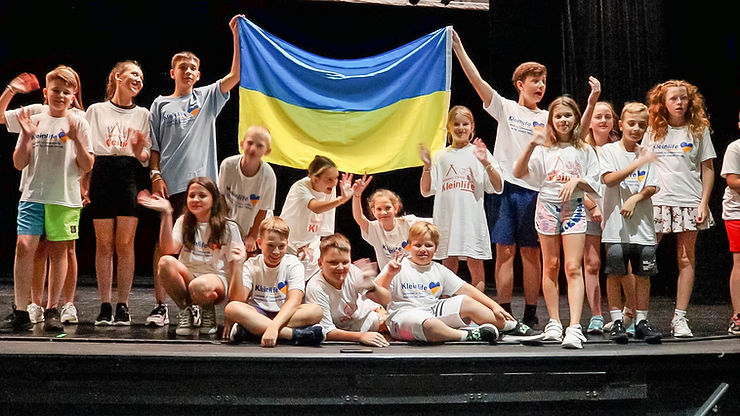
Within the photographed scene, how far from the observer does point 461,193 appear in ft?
15.2

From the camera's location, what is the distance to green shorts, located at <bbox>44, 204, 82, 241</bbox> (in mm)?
4297

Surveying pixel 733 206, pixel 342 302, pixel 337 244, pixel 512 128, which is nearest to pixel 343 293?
pixel 342 302

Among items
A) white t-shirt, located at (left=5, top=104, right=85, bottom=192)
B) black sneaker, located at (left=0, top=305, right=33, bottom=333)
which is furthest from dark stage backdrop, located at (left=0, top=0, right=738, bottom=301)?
black sneaker, located at (left=0, top=305, right=33, bottom=333)

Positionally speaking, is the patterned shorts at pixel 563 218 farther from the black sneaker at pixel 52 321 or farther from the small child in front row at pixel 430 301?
the black sneaker at pixel 52 321

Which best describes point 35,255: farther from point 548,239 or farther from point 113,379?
point 548,239

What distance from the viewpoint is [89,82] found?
6824 mm

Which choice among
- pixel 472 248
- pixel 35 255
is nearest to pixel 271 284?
pixel 472 248

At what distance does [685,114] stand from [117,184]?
356 cm

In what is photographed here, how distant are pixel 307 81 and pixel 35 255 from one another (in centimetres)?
210

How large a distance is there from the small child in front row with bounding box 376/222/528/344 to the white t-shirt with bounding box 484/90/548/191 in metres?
0.81

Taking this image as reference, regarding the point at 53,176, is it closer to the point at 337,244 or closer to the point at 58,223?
the point at 58,223

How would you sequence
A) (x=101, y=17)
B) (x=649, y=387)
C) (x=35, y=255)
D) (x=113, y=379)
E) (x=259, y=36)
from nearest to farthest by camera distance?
(x=113, y=379) → (x=649, y=387) → (x=35, y=255) → (x=259, y=36) → (x=101, y=17)

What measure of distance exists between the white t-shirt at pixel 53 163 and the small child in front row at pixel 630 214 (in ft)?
10.3

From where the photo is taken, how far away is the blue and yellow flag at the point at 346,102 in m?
5.07
